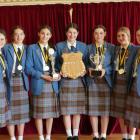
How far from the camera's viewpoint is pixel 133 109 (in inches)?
127

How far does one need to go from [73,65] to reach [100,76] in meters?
0.32

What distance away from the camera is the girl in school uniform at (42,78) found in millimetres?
3459

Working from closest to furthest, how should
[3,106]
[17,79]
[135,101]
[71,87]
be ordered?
[135,101] → [3,106] → [17,79] → [71,87]

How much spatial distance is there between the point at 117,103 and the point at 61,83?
65cm

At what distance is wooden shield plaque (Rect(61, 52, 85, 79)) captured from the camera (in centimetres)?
349

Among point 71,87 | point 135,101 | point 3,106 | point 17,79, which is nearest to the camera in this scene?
point 135,101

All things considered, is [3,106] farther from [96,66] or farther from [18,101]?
[96,66]

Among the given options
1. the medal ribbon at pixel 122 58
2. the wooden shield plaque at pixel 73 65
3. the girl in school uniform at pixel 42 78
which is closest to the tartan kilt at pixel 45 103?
the girl in school uniform at pixel 42 78

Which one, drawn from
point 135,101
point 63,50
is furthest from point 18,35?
point 135,101

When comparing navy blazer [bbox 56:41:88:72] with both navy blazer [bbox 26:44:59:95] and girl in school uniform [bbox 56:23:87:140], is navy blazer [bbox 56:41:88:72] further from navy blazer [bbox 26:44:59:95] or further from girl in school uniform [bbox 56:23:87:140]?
navy blazer [bbox 26:44:59:95]

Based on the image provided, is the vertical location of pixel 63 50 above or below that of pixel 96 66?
above

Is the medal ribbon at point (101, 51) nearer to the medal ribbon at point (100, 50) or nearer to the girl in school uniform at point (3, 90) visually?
the medal ribbon at point (100, 50)

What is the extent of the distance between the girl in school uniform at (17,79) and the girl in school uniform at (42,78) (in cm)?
8

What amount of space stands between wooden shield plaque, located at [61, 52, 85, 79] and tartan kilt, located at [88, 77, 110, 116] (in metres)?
0.18
